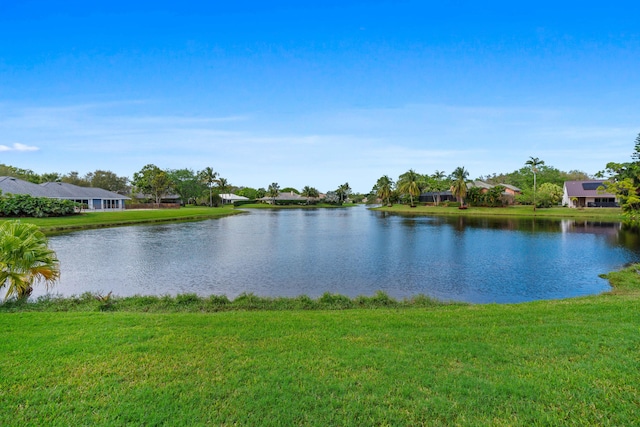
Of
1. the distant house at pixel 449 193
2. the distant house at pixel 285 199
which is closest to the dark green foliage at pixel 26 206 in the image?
the distant house at pixel 449 193

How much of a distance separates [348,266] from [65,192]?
192 ft

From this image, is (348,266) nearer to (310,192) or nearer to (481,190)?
(481,190)

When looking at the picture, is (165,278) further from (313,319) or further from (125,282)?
(313,319)

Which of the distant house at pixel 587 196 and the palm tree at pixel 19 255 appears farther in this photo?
the distant house at pixel 587 196

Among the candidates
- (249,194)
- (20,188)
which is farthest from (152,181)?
(249,194)

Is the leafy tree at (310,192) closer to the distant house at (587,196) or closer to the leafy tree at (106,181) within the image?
the leafy tree at (106,181)

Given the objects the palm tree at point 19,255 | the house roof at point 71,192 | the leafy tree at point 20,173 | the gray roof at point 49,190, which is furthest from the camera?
Answer: the leafy tree at point 20,173

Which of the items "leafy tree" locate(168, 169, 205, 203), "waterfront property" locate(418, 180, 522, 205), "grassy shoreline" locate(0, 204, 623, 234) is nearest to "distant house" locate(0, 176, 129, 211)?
"grassy shoreline" locate(0, 204, 623, 234)

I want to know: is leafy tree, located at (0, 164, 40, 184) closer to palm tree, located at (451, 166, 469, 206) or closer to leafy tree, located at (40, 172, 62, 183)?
leafy tree, located at (40, 172, 62, 183)

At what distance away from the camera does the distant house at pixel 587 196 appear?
2611 inches

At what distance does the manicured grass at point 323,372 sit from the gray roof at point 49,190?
57556 millimetres

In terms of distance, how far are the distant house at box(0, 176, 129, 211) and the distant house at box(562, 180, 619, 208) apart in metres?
84.4

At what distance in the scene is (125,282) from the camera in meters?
15.6

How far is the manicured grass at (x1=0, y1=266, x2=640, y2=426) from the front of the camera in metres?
3.92
